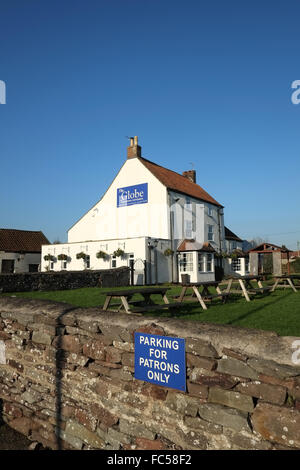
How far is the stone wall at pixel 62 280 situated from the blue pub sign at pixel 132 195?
732cm

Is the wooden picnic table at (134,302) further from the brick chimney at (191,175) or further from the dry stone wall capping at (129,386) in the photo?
the brick chimney at (191,175)

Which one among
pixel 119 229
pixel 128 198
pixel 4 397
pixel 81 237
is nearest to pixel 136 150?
pixel 128 198

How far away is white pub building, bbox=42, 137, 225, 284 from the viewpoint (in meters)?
24.1

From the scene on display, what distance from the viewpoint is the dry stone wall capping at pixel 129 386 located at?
Result: 113 inches

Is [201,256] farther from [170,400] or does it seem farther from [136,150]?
[170,400]

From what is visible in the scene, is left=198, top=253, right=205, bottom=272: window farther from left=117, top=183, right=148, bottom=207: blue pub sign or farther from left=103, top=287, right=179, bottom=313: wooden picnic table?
left=103, top=287, right=179, bottom=313: wooden picnic table

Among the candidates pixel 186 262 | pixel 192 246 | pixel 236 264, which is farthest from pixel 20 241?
pixel 236 264

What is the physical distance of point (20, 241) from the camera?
3741 centimetres

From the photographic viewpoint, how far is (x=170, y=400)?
3520 mm

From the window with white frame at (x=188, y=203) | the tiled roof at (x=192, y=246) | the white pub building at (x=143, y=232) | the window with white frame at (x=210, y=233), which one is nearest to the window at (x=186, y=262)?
the white pub building at (x=143, y=232)

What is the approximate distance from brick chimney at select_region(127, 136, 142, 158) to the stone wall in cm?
1134

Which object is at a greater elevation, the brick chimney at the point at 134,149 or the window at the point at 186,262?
the brick chimney at the point at 134,149

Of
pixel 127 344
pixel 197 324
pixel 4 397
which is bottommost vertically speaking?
pixel 4 397
